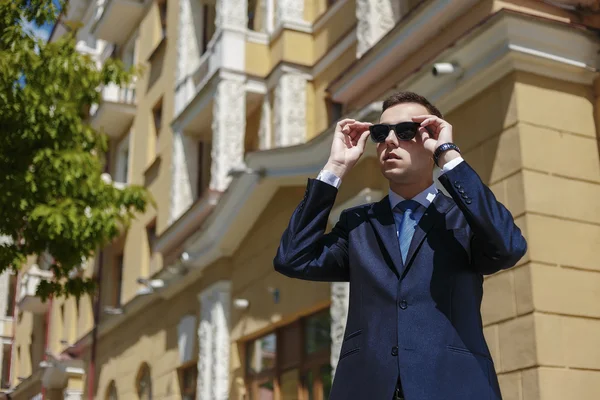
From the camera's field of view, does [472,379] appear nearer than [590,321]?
Yes

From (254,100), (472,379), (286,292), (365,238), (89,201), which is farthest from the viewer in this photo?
(254,100)

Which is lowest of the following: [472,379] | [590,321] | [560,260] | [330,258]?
[472,379]

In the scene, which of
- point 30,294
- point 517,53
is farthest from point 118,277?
point 517,53

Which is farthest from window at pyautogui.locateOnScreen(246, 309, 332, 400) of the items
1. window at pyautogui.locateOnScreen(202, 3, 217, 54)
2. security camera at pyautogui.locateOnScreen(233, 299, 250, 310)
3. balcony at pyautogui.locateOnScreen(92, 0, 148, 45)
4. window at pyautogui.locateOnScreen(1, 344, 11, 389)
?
window at pyautogui.locateOnScreen(1, 344, 11, 389)

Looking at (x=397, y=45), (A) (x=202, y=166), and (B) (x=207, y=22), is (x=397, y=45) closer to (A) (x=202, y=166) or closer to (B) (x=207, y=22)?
(A) (x=202, y=166)

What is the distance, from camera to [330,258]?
10.4 ft

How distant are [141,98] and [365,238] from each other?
18.8 m

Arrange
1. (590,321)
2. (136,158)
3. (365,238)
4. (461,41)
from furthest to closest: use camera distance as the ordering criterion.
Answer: (136,158) < (461,41) < (590,321) < (365,238)

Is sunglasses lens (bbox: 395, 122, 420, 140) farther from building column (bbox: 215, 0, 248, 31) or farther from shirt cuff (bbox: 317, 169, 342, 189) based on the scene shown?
building column (bbox: 215, 0, 248, 31)

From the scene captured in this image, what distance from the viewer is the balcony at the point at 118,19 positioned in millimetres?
22062

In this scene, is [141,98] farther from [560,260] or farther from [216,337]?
[560,260]

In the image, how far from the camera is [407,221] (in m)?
3.09

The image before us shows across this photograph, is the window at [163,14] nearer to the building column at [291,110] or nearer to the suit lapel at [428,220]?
the building column at [291,110]

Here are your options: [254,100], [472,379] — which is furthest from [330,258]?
[254,100]
